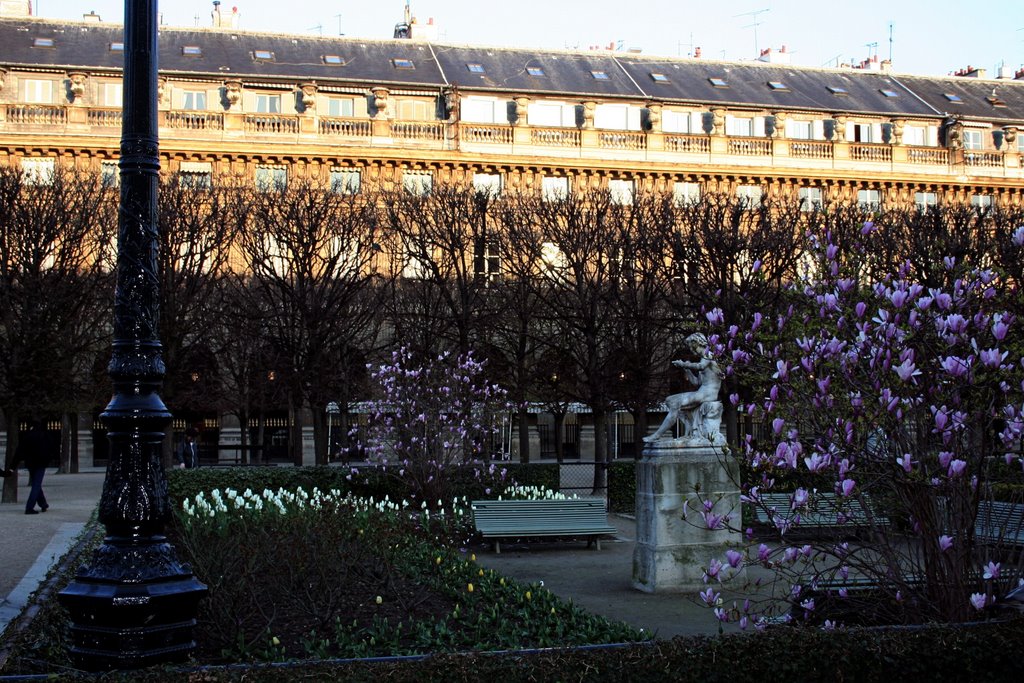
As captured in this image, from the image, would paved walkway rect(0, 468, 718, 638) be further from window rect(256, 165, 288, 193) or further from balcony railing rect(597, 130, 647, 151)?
balcony railing rect(597, 130, 647, 151)

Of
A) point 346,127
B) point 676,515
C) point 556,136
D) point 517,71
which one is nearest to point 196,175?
point 346,127

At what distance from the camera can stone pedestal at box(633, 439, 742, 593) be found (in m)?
13.5

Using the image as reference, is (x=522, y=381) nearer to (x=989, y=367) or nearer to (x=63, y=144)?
(x=63, y=144)

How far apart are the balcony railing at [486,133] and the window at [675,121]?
6711 millimetres

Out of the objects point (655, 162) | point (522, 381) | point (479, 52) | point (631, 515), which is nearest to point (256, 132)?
point (479, 52)

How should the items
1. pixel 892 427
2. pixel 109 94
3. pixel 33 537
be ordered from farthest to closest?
pixel 109 94
pixel 33 537
pixel 892 427

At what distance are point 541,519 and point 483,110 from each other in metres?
32.7

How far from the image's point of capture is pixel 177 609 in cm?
752

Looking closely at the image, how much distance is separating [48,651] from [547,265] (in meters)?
26.5

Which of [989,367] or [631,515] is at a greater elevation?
[989,367]

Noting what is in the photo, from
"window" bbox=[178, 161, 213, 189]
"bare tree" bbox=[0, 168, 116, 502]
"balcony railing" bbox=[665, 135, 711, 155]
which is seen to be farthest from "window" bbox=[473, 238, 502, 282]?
"balcony railing" bbox=[665, 135, 711, 155]

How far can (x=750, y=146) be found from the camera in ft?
165

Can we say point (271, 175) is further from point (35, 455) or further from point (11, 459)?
point (35, 455)

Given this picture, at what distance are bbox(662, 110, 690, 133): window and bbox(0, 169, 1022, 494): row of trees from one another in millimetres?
13409
